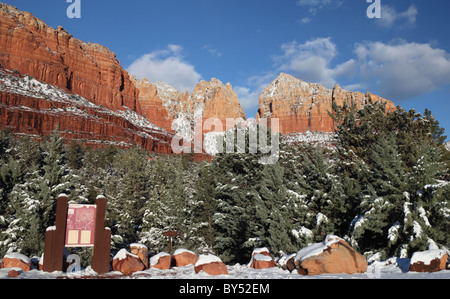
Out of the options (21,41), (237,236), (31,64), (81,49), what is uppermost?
(81,49)

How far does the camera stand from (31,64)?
134 m

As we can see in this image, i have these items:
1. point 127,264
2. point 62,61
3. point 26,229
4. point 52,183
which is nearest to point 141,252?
point 127,264

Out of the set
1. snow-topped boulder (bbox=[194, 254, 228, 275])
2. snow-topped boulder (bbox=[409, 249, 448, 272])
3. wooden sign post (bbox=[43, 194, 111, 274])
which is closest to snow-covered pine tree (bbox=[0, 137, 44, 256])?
wooden sign post (bbox=[43, 194, 111, 274])

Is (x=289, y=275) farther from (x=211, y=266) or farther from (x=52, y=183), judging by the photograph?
(x=52, y=183)

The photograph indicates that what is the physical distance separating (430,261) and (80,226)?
37.5ft

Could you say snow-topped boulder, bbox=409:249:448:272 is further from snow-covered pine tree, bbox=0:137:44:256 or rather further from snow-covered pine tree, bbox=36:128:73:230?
snow-covered pine tree, bbox=36:128:73:230

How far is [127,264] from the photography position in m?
11.6

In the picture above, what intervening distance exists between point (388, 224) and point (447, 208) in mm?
2451

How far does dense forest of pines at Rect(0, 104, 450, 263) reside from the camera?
12227 millimetres

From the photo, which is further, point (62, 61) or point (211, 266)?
point (62, 61)

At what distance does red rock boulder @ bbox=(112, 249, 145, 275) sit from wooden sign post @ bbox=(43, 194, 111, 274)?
0.44 metres
